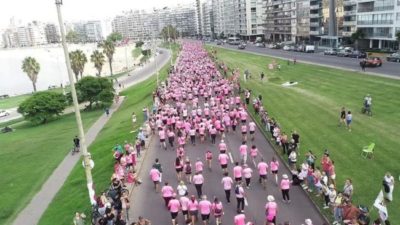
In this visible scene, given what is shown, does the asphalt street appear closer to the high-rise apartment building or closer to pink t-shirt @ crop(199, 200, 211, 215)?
pink t-shirt @ crop(199, 200, 211, 215)

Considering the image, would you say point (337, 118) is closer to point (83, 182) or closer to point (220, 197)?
point (220, 197)

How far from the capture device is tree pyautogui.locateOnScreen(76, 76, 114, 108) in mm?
59219

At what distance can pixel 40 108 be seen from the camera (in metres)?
56.6

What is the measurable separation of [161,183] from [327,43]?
9992cm

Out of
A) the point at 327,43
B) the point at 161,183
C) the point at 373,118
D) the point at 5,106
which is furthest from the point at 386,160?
the point at 327,43

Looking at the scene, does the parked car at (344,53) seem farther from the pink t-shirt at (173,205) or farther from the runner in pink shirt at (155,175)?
the pink t-shirt at (173,205)

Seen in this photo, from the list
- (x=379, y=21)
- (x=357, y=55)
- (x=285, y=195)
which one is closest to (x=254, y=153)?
(x=285, y=195)

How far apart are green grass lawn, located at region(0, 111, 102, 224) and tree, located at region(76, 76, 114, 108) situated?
2.31 m

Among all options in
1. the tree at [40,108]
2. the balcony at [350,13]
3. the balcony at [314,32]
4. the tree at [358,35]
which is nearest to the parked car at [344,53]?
the tree at [358,35]

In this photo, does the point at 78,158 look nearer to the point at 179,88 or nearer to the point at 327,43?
the point at 179,88

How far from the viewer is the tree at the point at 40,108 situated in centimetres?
5653

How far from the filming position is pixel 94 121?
51.5m

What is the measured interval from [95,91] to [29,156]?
2191 centimetres

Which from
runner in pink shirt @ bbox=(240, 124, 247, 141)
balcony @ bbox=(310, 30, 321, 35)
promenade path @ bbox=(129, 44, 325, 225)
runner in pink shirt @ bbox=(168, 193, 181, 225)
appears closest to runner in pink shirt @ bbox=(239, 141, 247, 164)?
promenade path @ bbox=(129, 44, 325, 225)
